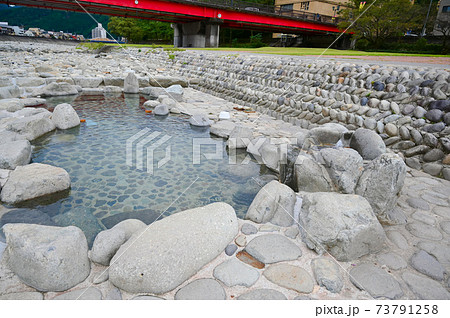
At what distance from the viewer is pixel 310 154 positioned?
150 inches

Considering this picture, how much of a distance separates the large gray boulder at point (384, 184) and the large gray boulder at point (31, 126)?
18.4 ft

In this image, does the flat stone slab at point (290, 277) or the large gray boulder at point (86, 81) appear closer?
the flat stone slab at point (290, 277)

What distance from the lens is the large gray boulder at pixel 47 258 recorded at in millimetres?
2070

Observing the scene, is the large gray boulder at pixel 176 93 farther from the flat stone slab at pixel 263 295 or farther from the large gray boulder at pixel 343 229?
the flat stone slab at pixel 263 295

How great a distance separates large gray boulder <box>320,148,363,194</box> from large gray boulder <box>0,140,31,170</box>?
13.8 feet

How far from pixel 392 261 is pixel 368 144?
2123 mm

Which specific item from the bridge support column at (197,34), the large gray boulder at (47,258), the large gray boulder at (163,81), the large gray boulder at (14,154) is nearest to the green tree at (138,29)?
the bridge support column at (197,34)

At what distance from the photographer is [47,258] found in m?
2.07

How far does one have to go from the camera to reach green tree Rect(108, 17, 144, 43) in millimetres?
40844

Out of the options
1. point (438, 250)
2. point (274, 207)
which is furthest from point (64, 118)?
point (438, 250)

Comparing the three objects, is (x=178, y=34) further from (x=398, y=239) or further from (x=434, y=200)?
(x=398, y=239)
